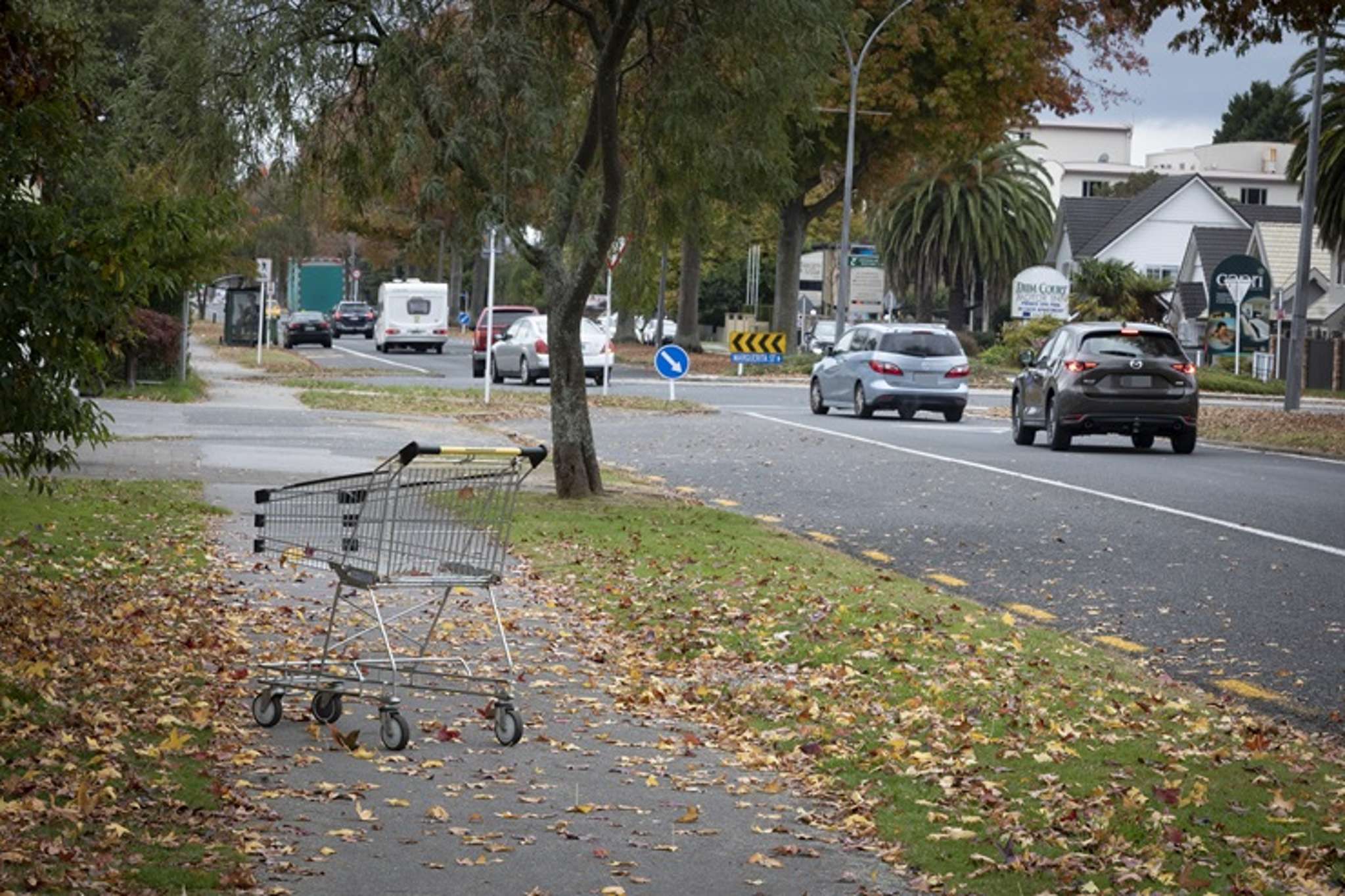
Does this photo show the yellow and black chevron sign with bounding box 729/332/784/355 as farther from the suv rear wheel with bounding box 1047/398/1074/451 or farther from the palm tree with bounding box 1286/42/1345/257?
the suv rear wheel with bounding box 1047/398/1074/451

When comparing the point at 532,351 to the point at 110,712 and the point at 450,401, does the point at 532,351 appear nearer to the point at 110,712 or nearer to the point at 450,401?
the point at 450,401

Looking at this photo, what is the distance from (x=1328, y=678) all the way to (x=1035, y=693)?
1.81 metres

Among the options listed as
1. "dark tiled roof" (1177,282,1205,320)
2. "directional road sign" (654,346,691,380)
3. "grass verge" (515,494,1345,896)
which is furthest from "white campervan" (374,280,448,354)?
"grass verge" (515,494,1345,896)

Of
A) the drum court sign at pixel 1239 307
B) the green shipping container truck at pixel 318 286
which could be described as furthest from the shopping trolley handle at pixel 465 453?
the green shipping container truck at pixel 318 286

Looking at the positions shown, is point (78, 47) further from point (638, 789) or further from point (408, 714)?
point (638, 789)

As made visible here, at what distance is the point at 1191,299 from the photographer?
87.5m

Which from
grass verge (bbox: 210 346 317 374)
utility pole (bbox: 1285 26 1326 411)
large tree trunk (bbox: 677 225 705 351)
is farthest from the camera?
large tree trunk (bbox: 677 225 705 351)

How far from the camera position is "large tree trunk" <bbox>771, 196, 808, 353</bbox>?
61281 mm

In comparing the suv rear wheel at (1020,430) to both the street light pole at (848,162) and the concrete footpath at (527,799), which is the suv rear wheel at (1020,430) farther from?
the street light pole at (848,162)

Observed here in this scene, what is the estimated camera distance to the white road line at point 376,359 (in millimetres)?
53263

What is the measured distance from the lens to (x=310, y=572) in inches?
559

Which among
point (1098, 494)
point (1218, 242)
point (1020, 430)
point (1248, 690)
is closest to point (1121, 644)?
point (1248, 690)

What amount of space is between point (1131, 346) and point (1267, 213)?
259 feet

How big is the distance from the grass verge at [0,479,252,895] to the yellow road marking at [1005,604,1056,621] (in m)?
4.85
